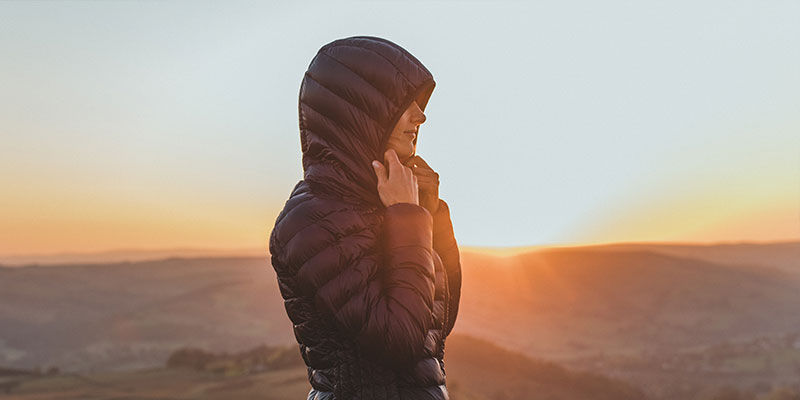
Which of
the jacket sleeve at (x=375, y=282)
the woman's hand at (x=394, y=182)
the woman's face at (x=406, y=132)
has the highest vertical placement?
the woman's face at (x=406, y=132)

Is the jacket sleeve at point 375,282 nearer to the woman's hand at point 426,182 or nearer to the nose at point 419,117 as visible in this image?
the woman's hand at point 426,182

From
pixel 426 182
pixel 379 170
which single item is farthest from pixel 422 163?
pixel 379 170

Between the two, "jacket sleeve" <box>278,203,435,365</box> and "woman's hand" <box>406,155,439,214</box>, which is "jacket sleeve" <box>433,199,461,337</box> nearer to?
"woman's hand" <box>406,155,439,214</box>

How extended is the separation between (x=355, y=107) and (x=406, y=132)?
0.35m

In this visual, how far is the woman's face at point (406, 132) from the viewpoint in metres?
3.59

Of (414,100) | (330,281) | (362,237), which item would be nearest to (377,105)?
(414,100)

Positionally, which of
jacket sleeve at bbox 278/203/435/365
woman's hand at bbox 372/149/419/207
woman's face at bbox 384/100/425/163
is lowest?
jacket sleeve at bbox 278/203/435/365

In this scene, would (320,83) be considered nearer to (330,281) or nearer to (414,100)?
(414,100)

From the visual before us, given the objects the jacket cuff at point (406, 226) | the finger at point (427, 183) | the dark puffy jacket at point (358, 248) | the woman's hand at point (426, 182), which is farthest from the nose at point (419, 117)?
the jacket cuff at point (406, 226)

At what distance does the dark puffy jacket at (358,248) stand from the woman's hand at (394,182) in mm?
61

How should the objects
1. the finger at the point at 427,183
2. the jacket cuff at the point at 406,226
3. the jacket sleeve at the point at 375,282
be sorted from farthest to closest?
the finger at the point at 427,183 < the jacket cuff at the point at 406,226 < the jacket sleeve at the point at 375,282

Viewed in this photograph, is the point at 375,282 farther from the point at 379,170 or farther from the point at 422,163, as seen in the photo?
the point at 422,163

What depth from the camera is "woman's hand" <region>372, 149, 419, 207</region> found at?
345cm

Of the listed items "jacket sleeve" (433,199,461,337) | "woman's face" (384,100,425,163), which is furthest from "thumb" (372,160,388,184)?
"jacket sleeve" (433,199,461,337)
